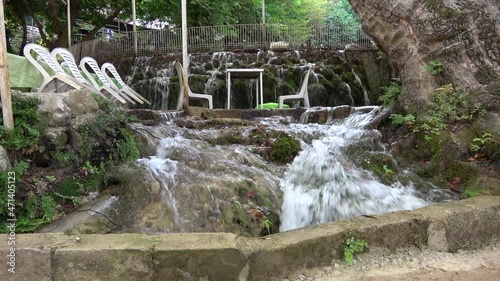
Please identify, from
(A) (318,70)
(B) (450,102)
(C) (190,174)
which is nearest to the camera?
(C) (190,174)

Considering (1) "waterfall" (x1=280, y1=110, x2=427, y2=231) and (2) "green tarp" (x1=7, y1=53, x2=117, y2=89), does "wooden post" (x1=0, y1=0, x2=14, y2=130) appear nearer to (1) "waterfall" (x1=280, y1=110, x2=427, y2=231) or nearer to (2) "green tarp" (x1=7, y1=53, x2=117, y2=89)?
(2) "green tarp" (x1=7, y1=53, x2=117, y2=89)

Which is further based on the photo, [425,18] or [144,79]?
[144,79]

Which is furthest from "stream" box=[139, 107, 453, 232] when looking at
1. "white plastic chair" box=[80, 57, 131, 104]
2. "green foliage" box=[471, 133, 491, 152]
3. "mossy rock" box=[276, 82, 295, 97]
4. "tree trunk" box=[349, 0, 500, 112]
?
"mossy rock" box=[276, 82, 295, 97]

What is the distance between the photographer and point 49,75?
575cm

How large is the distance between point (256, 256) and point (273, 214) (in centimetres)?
170

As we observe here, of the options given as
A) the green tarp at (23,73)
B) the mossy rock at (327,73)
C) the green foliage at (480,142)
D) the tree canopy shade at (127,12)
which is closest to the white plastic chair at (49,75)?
the green tarp at (23,73)

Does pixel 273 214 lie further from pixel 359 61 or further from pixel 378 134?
pixel 359 61

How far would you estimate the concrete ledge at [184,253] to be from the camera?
2154mm

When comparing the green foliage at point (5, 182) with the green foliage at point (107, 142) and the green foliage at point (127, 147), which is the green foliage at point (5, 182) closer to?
the green foliage at point (107, 142)

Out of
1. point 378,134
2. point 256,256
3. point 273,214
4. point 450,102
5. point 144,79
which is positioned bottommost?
point 273,214

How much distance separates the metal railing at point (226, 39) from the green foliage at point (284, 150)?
36.7ft

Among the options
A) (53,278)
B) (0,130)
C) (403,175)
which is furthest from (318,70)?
(53,278)

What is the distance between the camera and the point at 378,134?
5.68 metres

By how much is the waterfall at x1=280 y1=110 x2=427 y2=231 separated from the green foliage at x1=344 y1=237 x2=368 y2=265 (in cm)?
126
